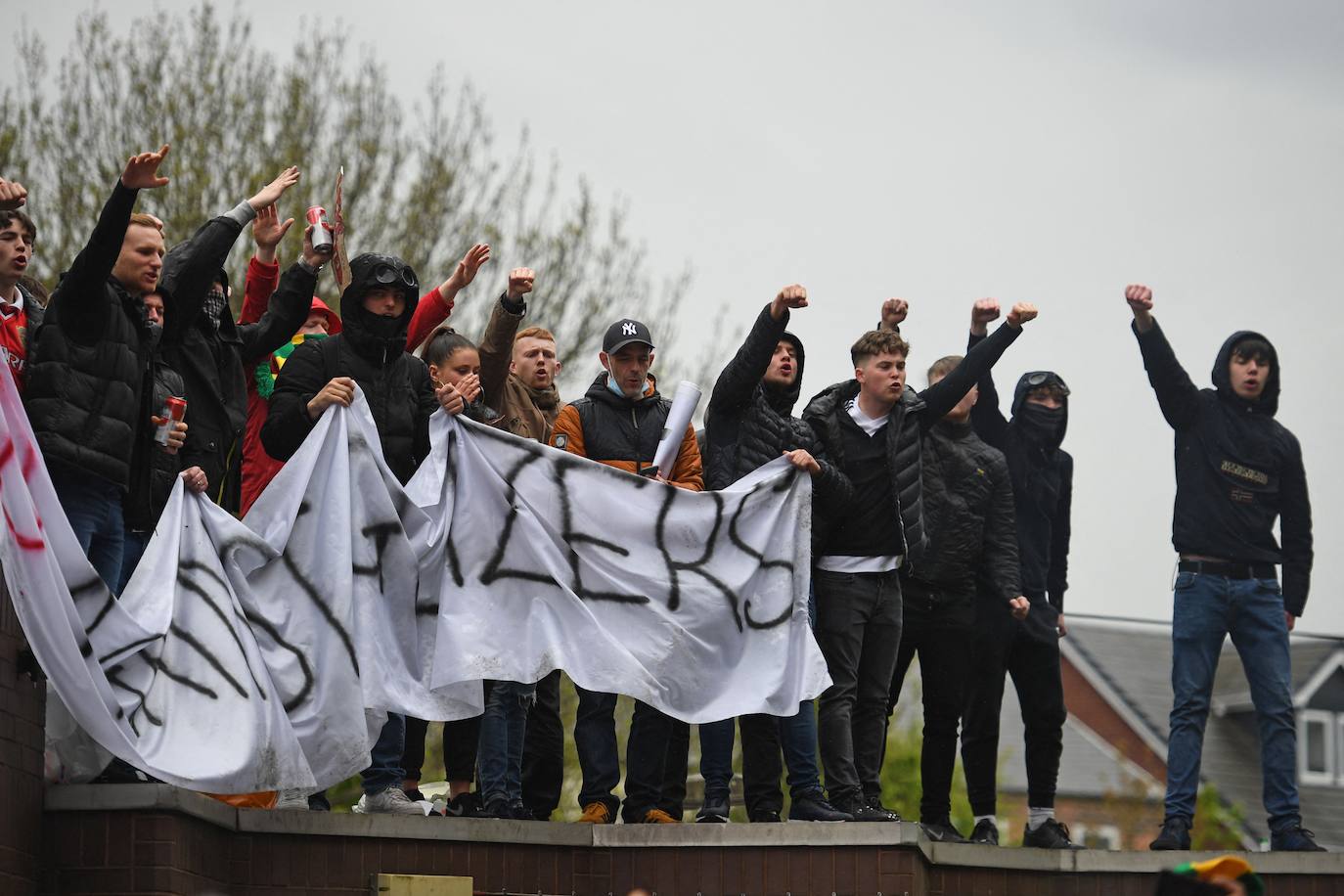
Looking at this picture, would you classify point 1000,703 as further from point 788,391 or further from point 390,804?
point 390,804

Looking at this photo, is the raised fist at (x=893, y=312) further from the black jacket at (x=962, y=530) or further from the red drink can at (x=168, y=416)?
the red drink can at (x=168, y=416)

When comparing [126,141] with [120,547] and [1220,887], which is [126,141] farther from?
[1220,887]

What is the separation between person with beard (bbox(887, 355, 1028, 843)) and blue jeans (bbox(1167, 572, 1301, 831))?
0.89 metres

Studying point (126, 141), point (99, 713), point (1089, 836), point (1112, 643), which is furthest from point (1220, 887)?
point (1089, 836)

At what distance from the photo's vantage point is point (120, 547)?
341 inches

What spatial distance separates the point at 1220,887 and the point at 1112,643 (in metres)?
22.8

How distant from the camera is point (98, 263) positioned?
8.34 meters

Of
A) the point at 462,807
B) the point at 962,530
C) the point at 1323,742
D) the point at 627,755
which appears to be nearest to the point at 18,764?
the point at 462,807

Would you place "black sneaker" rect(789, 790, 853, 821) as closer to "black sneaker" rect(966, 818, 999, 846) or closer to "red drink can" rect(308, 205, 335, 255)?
"black sneaker" rect(966, 818, 999, 846)

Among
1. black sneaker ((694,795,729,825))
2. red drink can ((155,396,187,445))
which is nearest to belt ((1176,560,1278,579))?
black sneaker ((694,795,729,825))

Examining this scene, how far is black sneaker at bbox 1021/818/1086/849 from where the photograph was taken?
10625 millimetres

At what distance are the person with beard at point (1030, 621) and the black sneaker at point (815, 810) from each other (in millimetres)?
1084

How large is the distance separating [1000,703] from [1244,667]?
1.26m

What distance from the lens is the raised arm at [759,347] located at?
32.0ft
